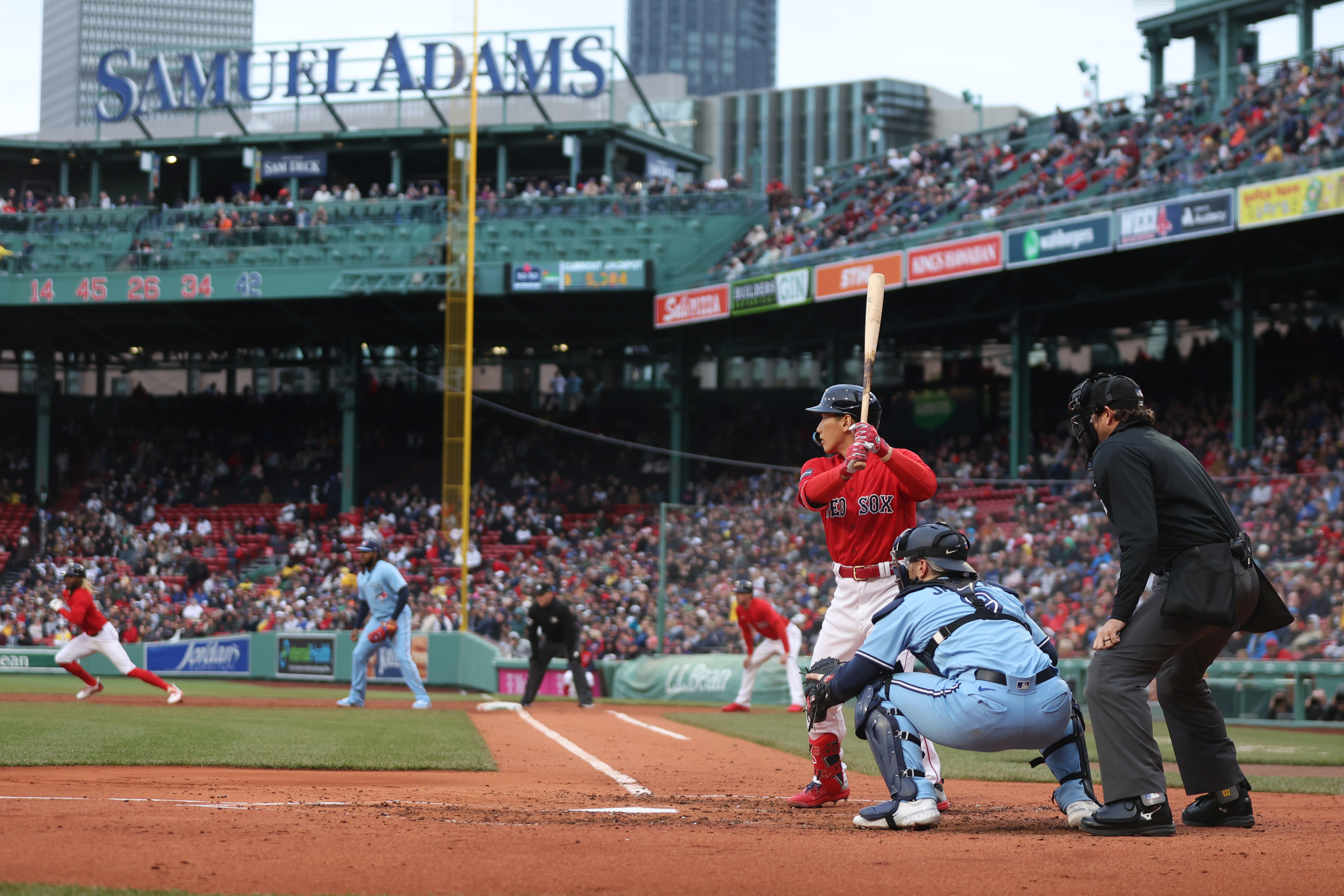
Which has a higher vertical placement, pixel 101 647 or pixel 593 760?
pixel 101 647

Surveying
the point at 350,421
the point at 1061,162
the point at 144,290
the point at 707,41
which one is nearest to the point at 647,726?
the point at 1061,162

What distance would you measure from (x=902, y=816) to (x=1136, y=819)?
93 cm

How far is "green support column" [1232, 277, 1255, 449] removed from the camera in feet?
A: 74.8

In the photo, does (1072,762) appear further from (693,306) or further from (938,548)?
(693,306)

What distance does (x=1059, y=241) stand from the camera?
78.0ft

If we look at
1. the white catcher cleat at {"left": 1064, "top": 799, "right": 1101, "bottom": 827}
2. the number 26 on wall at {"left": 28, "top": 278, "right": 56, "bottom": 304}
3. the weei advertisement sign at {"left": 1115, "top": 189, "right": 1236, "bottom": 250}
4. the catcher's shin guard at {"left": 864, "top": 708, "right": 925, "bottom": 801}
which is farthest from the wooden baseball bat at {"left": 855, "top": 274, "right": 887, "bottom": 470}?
the number 26 on wall at {"left": 28, "top": 278, "right": 56, "bottom": 304}

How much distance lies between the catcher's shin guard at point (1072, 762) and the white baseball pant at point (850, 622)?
0.85 metres

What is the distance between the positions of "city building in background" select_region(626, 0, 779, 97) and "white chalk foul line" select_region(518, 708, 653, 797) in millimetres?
181510

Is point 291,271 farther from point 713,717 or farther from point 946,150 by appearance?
point 713,717

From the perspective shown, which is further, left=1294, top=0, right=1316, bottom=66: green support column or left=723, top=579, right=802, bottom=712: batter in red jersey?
left=1294, top=0, right=1316, bottom=66: green support column

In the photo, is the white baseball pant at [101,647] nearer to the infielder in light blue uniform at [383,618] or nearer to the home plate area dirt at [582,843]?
the infielder in light blue uniform at [383,618]

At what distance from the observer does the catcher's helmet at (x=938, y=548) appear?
5.72 meters

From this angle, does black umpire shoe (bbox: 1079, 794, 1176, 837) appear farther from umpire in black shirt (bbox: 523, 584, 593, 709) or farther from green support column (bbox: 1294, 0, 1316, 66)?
green support column (bbox: 1294, 0, 1316, 66)

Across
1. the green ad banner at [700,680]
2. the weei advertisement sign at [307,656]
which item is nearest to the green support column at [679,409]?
the weei advertisement sign at [307,656]
